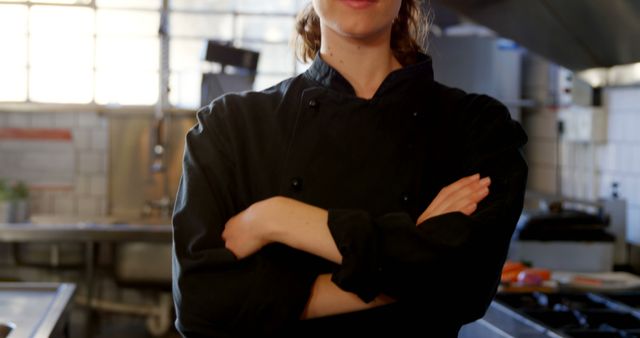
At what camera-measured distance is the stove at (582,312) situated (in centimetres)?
260

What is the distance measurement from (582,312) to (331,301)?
59.5 inches

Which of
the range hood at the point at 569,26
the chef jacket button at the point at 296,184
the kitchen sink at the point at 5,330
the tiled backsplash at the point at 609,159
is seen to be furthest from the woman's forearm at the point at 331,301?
the tiled backsplash at the point at 609,159

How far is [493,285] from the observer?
161 cm

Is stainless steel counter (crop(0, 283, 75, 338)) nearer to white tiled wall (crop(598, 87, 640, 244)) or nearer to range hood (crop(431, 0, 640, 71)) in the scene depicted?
range hood (crop(431, 0, 640, 71))

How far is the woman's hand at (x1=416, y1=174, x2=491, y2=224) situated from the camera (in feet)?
5.14

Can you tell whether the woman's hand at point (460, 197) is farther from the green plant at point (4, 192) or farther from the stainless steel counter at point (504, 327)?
the green plant at point (4, 192)

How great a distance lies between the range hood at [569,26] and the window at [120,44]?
330cm

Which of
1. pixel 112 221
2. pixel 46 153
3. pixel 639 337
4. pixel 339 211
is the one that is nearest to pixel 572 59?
pixel 639 337

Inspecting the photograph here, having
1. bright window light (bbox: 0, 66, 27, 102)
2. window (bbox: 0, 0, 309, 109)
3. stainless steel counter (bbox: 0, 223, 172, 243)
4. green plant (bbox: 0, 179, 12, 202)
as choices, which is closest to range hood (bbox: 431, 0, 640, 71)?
stainless steel counter (bbox: 0, 223, 172, 243)

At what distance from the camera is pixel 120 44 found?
673 centimetres

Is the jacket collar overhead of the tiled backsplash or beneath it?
overhead

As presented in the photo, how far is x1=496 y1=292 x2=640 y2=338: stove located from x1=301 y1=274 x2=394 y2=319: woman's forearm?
3.36ft

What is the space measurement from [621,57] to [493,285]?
1997 millimetres

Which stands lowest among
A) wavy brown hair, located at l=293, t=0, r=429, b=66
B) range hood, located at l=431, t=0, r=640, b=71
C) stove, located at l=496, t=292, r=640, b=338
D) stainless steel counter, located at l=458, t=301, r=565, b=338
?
stove, located at l=496, t=292, r=640, b=338
